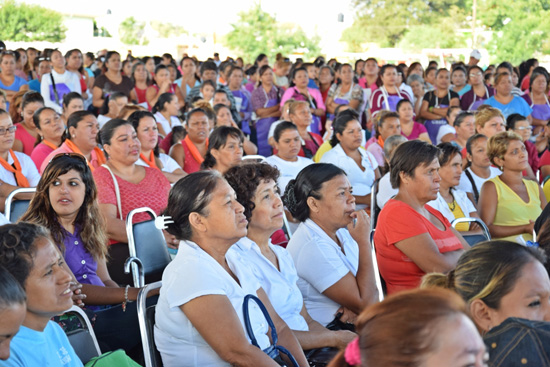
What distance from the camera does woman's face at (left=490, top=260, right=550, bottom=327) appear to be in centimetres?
207

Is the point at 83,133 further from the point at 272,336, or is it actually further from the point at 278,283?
the point at 272,336

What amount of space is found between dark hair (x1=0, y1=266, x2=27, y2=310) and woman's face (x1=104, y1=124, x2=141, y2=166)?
2.77m

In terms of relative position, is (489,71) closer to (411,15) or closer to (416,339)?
(416,339)

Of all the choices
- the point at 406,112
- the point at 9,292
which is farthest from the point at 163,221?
the point at 406,112

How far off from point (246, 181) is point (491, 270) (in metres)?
1.37

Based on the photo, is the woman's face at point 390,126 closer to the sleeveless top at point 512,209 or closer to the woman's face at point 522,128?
the woman's face at point 522,128

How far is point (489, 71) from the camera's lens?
13117 millimetres

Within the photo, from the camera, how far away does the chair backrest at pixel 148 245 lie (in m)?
3.69

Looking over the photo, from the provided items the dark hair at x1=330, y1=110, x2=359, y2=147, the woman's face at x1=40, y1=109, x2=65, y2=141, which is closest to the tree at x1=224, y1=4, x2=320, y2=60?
the dark hair at x1=330, y1=110, x2=359, y2=147

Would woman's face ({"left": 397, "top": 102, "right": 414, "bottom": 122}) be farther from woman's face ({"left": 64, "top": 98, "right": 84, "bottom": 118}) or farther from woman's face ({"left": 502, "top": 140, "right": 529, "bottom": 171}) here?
woman's face ({"left": 64, "top": 98, "right": 84, "bottom": 118})

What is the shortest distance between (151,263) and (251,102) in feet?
20.7

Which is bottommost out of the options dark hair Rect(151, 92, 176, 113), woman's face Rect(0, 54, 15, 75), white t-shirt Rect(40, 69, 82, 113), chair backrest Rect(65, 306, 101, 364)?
chair backrest Rect(65, 306, 101, 364)

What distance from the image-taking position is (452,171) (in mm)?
4762

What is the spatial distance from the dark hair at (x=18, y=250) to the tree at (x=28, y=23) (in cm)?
3869
